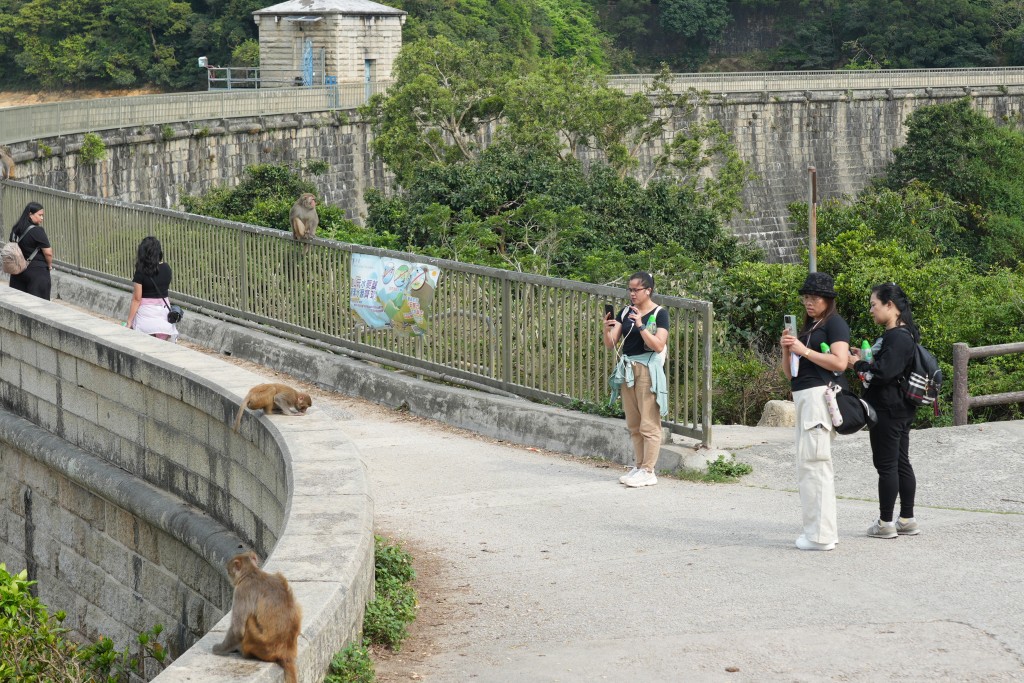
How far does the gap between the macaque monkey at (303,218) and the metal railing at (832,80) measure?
35427 mm

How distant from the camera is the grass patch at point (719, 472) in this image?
9.04 metres

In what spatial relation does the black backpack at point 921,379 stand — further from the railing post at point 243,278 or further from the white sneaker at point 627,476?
the railing post at point 243,278

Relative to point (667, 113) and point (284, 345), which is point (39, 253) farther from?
point (667, 113)

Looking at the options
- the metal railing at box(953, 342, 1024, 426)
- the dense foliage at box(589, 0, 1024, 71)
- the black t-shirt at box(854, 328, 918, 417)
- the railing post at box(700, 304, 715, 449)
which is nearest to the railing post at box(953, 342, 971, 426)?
the metal railing at box(953, 342, 1024, 426)

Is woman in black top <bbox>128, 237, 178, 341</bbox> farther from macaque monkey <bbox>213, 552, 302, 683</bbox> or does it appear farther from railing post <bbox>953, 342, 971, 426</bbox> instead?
macaque monkey <bbox>213, 552, 302, 683</bbox>

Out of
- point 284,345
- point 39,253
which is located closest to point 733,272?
point 284,345

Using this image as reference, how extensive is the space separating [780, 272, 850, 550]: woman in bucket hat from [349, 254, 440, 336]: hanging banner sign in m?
4.67

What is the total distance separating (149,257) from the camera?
1102cm

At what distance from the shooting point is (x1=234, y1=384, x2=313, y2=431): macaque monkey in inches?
292

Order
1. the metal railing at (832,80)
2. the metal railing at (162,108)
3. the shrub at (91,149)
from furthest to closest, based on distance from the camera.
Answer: the metal railing at (832,80) < the shrub at (91,149) < the metal railing at (162,108)

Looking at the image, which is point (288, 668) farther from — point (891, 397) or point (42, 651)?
point (891, 397)

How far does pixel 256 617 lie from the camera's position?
14.8ft

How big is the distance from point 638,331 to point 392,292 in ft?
12.2

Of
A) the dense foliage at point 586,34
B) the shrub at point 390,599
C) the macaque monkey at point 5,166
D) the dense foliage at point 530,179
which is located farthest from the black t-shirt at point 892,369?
the dense foliage at point 586,34
